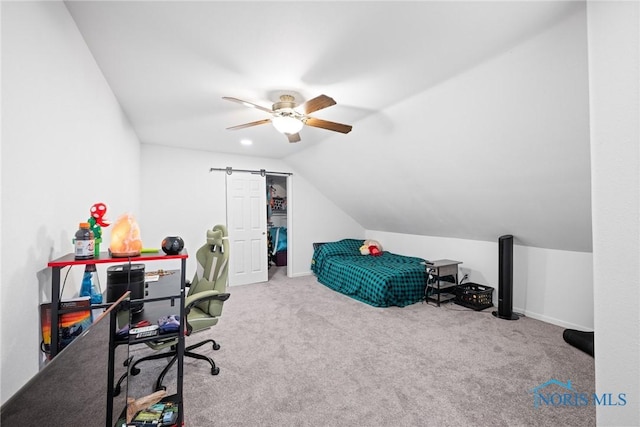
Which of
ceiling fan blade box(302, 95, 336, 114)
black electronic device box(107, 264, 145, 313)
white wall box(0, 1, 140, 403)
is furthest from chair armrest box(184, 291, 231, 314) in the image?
ceiling fan blade box(302, 95, 336, 114)

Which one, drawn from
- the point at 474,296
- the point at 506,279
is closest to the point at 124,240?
the point at 506,279

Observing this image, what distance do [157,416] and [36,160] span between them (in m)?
1.42

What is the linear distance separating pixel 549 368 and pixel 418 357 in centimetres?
107

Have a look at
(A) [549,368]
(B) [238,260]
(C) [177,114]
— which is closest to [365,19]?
(C) [177,114]

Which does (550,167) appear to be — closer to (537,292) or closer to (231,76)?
(537,292)

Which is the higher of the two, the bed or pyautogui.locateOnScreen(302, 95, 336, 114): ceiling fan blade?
pyautogui.locateOnScreen(302, 95, 336, 114): ceiling fan blade

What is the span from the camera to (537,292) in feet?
11.1

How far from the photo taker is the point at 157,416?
57.9 inches

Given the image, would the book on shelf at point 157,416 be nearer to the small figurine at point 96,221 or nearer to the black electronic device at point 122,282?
the black electronic device at point 122,282

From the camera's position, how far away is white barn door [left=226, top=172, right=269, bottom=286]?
15.7ft

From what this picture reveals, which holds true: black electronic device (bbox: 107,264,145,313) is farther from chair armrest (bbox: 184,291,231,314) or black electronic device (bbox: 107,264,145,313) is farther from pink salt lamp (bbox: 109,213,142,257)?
chair armrest (bbox: 184,291,231,314)

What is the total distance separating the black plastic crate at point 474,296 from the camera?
3.65 m

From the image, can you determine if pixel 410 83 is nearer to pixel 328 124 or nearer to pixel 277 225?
pixel 328 124

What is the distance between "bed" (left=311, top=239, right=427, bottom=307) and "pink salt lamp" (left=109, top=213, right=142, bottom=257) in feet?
10.0
